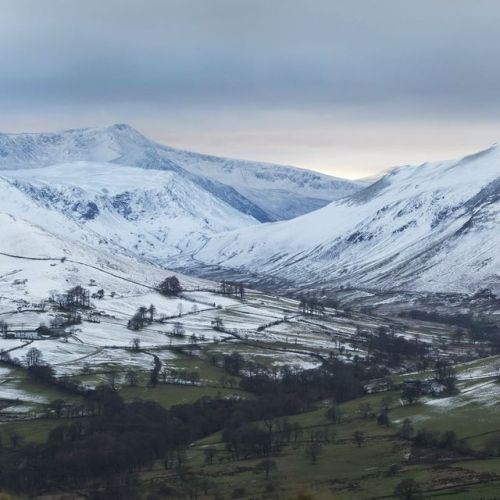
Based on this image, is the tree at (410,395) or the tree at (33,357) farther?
the tree at (33,357)

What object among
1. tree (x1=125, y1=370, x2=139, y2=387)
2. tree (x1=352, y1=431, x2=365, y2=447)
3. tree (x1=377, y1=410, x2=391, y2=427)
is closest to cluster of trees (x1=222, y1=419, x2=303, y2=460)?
tree (x1=352, y1=431, x2=365, y2=447)

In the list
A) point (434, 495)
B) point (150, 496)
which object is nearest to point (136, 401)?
point (150, 496)

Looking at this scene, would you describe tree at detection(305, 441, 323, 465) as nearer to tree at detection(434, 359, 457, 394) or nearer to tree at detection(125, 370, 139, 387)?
tree at detection(434, 359, 457, 394)

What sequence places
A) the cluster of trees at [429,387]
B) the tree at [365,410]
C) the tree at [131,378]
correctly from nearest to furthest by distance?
the tree at [365,410]
the cluster of trees at [429,387]
the tree at [131,378]

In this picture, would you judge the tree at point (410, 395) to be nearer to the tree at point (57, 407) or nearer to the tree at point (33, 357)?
the tree at point (57, 407)

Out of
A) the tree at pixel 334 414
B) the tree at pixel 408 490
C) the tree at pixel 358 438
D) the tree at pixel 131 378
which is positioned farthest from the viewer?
the tree at pixel 131 378

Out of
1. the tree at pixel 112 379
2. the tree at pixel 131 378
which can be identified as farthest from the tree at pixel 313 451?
the tree at pixel 131 378

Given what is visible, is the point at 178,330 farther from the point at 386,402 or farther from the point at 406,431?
the point at 406,431
